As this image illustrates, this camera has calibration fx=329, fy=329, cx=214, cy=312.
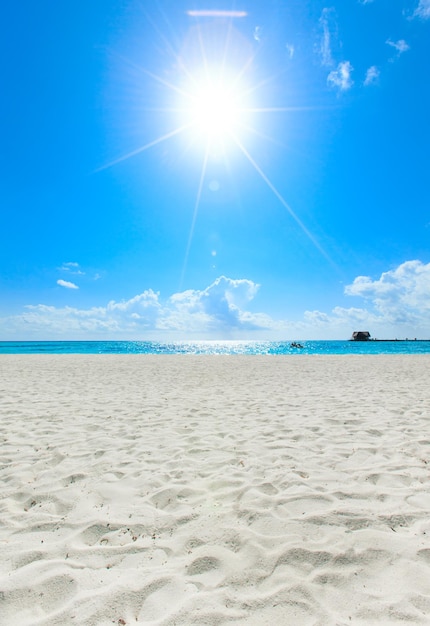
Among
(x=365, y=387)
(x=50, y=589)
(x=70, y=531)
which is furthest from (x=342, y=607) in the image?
(x=365, y=387)

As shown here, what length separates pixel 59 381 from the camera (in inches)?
550

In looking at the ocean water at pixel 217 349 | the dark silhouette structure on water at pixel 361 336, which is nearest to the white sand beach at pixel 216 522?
the ocean water at pixel 217 349

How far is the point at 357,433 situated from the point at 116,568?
4.86 metres

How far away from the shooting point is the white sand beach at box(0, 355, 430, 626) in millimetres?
2314

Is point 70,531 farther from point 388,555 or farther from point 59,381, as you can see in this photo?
point 59,381

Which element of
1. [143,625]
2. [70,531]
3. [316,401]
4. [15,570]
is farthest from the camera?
[316,401]

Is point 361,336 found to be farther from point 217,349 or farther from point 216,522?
point 216,522

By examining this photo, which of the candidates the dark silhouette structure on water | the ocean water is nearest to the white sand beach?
the ocean water

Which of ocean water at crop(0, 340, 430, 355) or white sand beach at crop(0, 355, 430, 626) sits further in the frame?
ocean water at crop(0, 340, 430, 355)

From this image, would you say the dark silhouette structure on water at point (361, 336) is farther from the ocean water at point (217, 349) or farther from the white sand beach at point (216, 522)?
the white sand beach at point (216, 522)

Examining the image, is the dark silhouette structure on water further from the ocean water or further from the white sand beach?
the white sand beach

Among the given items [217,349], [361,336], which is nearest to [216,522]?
[217,349]

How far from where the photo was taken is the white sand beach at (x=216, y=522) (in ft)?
7.59

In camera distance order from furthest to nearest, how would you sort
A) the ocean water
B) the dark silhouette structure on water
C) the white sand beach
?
the dark silhouette structure on water
the ocean water
the white sand beach
